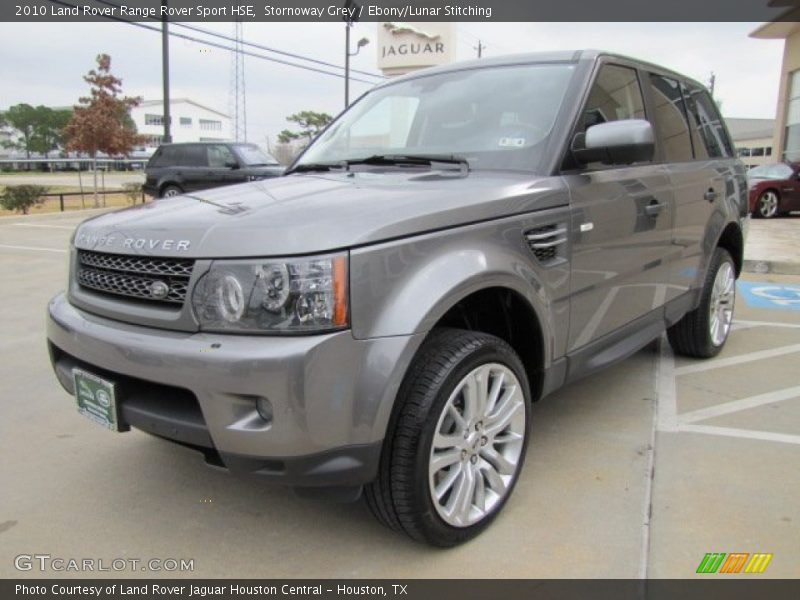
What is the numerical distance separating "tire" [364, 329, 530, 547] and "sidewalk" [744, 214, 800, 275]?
738 centimetres

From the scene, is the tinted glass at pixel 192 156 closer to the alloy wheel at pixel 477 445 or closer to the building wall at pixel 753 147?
the alloy wheel at pixel 477 445

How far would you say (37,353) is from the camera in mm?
4801

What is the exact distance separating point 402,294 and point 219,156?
14398 millimetres

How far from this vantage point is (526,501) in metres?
2.73

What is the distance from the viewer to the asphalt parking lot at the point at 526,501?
2355 mm

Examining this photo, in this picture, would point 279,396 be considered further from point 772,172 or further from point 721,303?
point 772,172

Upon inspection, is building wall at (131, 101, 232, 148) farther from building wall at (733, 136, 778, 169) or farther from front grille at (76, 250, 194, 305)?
front grille at (76, 250, 194, 305)

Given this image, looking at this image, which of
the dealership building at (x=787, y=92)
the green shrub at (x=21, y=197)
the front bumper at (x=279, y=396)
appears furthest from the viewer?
the dealership building at (x=787, y=92)

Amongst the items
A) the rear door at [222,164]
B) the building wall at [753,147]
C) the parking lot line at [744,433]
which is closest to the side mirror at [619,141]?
the parking lot line at [744,433]

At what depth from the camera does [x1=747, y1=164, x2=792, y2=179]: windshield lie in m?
14.9

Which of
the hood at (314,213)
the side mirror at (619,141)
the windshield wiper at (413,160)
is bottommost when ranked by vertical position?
the hood at (314,213)

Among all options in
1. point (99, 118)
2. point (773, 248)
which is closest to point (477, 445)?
point (773, 248)

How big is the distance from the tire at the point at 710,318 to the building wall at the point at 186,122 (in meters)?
86.3

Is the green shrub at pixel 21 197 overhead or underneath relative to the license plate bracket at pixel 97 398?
overhead
